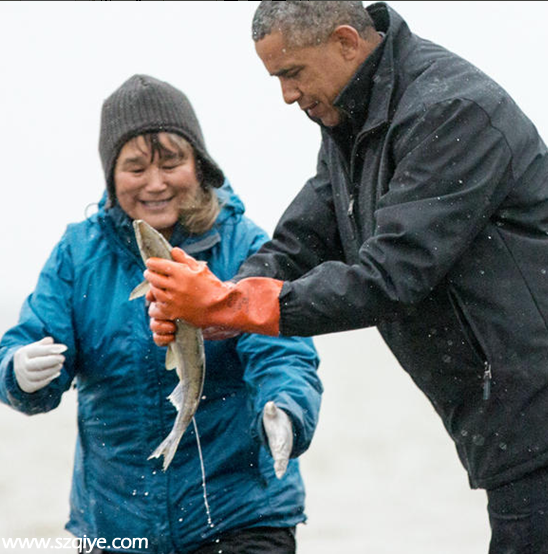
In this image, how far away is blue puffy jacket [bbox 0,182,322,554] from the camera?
4367 mm

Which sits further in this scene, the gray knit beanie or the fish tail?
the gray knit beanie

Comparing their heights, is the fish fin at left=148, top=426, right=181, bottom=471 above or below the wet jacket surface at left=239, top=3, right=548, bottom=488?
below

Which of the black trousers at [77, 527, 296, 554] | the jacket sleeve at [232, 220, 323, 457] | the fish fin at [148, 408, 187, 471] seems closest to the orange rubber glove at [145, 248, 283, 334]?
the fish fin at [148, 408, 187, 471]

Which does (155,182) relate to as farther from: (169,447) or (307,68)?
(169,447)

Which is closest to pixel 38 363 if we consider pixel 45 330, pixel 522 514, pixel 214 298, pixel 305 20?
pixel 45 330

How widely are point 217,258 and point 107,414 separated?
690 millimetres

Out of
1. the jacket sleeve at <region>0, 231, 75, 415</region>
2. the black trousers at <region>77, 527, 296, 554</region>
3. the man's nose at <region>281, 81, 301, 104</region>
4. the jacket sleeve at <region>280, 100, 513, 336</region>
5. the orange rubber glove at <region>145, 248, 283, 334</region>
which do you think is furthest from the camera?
the jacket sleeve at <region>0, 231, 75, 415</region>

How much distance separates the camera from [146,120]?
4.62 metres

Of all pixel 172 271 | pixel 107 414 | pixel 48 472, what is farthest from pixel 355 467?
pixel 172 271

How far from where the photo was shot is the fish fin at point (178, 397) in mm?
3986

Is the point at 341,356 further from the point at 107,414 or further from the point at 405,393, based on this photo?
the point at 107,414

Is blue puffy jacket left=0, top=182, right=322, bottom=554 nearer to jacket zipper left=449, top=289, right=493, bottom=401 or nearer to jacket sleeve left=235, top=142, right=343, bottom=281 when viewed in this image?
jacket sleeve left=235, top=142, right=343, bottom=281

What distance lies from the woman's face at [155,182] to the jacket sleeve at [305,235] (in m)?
0.45

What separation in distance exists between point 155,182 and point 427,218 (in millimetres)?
1383
